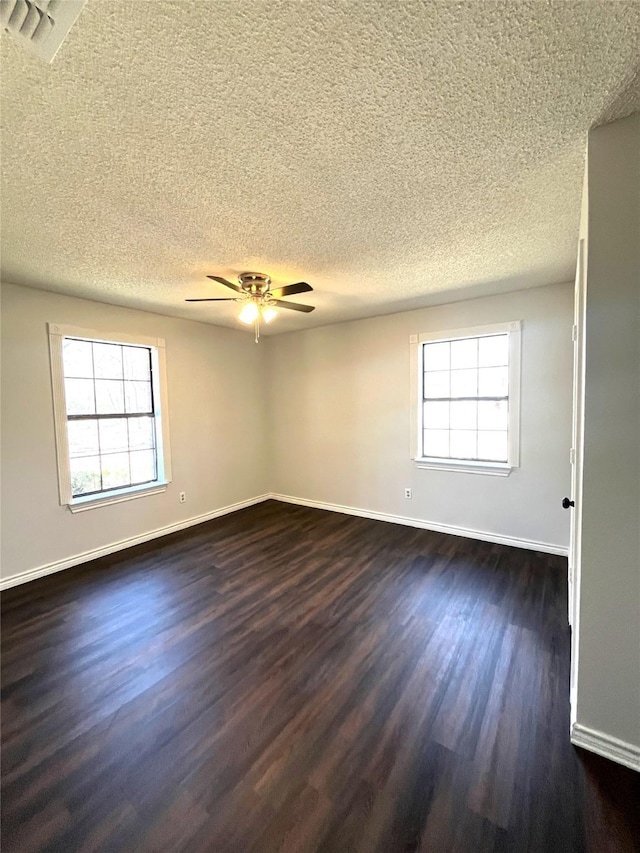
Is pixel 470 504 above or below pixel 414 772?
above

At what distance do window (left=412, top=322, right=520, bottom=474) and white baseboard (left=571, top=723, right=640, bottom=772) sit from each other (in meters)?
2.39

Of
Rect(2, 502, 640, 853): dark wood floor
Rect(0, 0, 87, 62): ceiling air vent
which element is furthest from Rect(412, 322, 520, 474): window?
Rect(0, 0, 87, 62): ceiling air vent

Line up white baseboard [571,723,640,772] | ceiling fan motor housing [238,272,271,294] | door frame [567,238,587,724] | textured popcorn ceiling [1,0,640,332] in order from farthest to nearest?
ceiling fan motor housing [238,272,271,294] < door frame [567,238,587,724] < white baseboard [571,723,640,772] < textured popcorn ceiling [1,0,640,332]

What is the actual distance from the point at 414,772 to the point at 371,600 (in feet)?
4.12

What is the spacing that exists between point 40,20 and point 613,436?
2.23m

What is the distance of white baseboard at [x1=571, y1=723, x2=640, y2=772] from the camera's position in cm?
142

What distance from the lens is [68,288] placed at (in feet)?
10.2

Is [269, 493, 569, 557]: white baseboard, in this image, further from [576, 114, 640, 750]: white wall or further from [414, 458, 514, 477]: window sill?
[576, 114, 640, 750]: white wall

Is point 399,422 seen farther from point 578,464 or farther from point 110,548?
point 110,548

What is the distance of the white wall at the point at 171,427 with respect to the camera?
2992 mm

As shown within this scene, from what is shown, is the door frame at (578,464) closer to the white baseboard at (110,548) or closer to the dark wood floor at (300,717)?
the dark wood floor at (300,717)

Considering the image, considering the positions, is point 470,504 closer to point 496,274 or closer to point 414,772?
point 496,274

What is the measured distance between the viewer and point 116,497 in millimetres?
3678

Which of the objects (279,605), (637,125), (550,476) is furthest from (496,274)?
(279,605)
